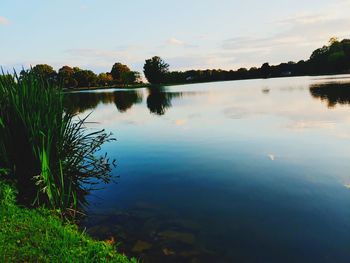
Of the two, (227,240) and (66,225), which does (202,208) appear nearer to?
(227,240)

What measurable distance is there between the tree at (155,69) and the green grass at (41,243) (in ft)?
564

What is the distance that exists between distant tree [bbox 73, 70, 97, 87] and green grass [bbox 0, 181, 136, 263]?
596ft

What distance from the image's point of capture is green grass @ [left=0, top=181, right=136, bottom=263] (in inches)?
267

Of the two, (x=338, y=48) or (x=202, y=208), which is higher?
(x=338, y=48)

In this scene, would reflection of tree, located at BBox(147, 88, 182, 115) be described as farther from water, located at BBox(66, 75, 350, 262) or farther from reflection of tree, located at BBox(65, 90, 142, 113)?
water, located at BBox(66, 75, 350, 262)

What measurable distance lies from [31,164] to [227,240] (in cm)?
691

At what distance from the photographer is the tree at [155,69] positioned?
176 m

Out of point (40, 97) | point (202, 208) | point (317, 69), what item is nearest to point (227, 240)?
point (202, 208)

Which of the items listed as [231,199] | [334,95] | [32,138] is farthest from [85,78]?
[231,199]

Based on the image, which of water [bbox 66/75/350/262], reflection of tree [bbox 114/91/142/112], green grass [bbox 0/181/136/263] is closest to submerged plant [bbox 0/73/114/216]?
green grass [bbox 0/181/136/263]

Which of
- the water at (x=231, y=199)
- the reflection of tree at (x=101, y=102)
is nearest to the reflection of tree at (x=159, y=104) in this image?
the reflection of tree at (x=101, y=102)

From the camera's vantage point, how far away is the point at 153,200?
11703 millimetres

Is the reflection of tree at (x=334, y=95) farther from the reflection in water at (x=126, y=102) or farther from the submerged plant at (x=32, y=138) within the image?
the submerged plant at (x=32, y=138)

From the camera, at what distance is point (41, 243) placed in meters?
7.28
